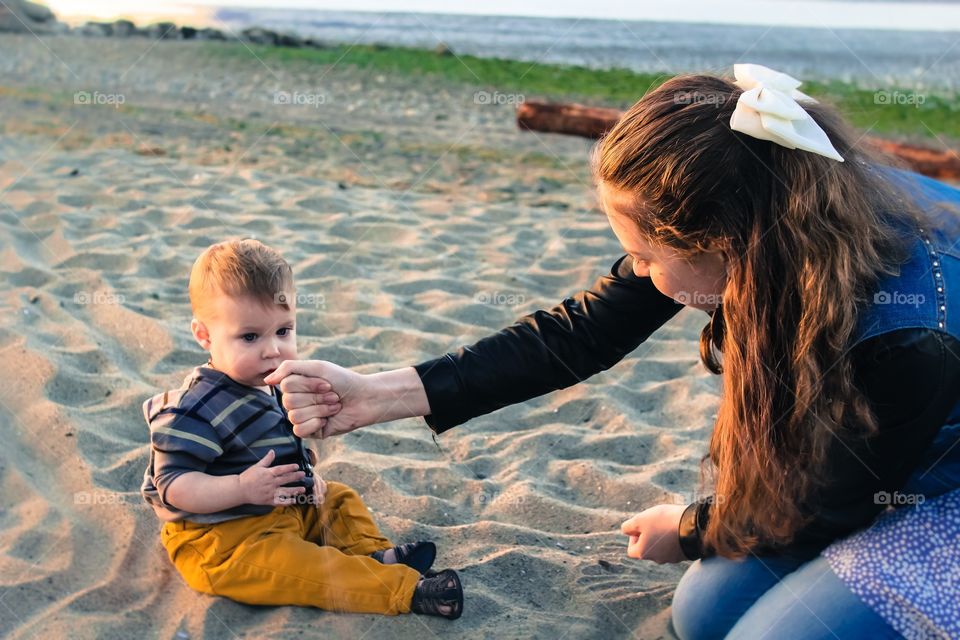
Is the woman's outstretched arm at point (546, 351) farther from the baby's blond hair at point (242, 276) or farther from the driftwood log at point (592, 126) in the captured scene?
the driftwood log at point (592, 126)

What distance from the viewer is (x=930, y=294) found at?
1876 mm

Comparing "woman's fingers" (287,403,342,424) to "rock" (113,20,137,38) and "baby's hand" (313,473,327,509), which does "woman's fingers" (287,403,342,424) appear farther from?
"rock" (113,20,137,38)

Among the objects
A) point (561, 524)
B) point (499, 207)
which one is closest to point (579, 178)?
point (499, 207)

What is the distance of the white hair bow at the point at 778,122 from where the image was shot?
1.78 metres

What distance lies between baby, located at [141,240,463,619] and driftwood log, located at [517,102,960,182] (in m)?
4.50

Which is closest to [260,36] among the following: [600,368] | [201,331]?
[201,331]

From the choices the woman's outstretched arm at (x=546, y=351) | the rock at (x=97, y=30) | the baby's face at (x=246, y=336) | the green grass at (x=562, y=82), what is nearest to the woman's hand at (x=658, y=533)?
the woman's outstretched arm at (x=546, y=351)

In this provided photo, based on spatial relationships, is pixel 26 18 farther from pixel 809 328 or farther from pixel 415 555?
pixel 809 328

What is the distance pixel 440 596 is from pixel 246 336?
2.59 feet

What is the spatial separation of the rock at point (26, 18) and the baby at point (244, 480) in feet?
49.8

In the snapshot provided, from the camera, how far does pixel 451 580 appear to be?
2357 mm

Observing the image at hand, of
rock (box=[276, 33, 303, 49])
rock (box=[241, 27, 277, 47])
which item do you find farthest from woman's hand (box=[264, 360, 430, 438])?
rock (box=[241, 27, 277, 47])

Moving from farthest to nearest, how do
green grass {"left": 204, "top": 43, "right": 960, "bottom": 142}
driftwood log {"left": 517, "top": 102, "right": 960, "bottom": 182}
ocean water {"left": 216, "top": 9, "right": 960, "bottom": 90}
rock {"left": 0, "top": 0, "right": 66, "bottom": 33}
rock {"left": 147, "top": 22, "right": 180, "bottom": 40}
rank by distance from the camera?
rock {"left": 0, "top": 0, "right": 66, "bottom": 33} < rock {"left": 147, "top": 22, "right": 180, "bottom": 40} < ocean water {"left": 216, "top": 9, "right": 960, "bottom": 90} < green grass {"left": 204, "top": 43, "right": 960, "bottom": 142} < driftwood log {"left": 517, "top": 102, "right": 960, "bottom": 182}

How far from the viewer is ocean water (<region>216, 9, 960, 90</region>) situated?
1499 cm
